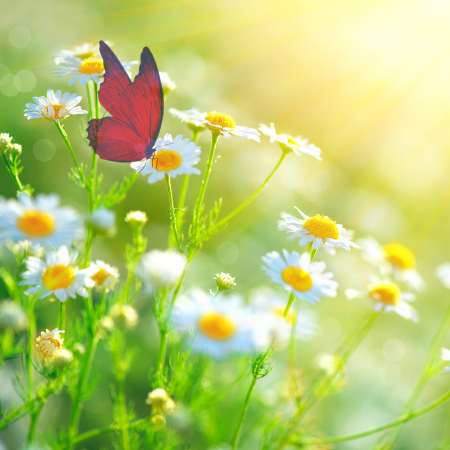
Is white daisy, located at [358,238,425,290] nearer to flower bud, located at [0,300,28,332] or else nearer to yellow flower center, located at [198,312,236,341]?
yellow flower center, located at [198,312,236,341]

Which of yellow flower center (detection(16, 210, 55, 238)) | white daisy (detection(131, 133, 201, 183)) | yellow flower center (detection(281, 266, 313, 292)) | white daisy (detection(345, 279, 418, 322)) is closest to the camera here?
yellow flower center (detection(16, 210, 55, 238))

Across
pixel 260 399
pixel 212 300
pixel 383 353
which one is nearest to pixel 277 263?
pixel 212 300

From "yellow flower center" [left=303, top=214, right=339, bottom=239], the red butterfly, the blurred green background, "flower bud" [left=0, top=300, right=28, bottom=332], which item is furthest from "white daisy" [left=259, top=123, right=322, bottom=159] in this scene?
the blurred green background

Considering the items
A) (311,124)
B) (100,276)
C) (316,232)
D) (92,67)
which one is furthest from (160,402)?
(311,124)

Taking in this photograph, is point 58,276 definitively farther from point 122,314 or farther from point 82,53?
point 82,53

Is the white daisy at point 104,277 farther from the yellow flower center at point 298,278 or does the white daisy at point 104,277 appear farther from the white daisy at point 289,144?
the white daisy at point 289,144

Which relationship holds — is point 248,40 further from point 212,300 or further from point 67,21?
point 212,300
